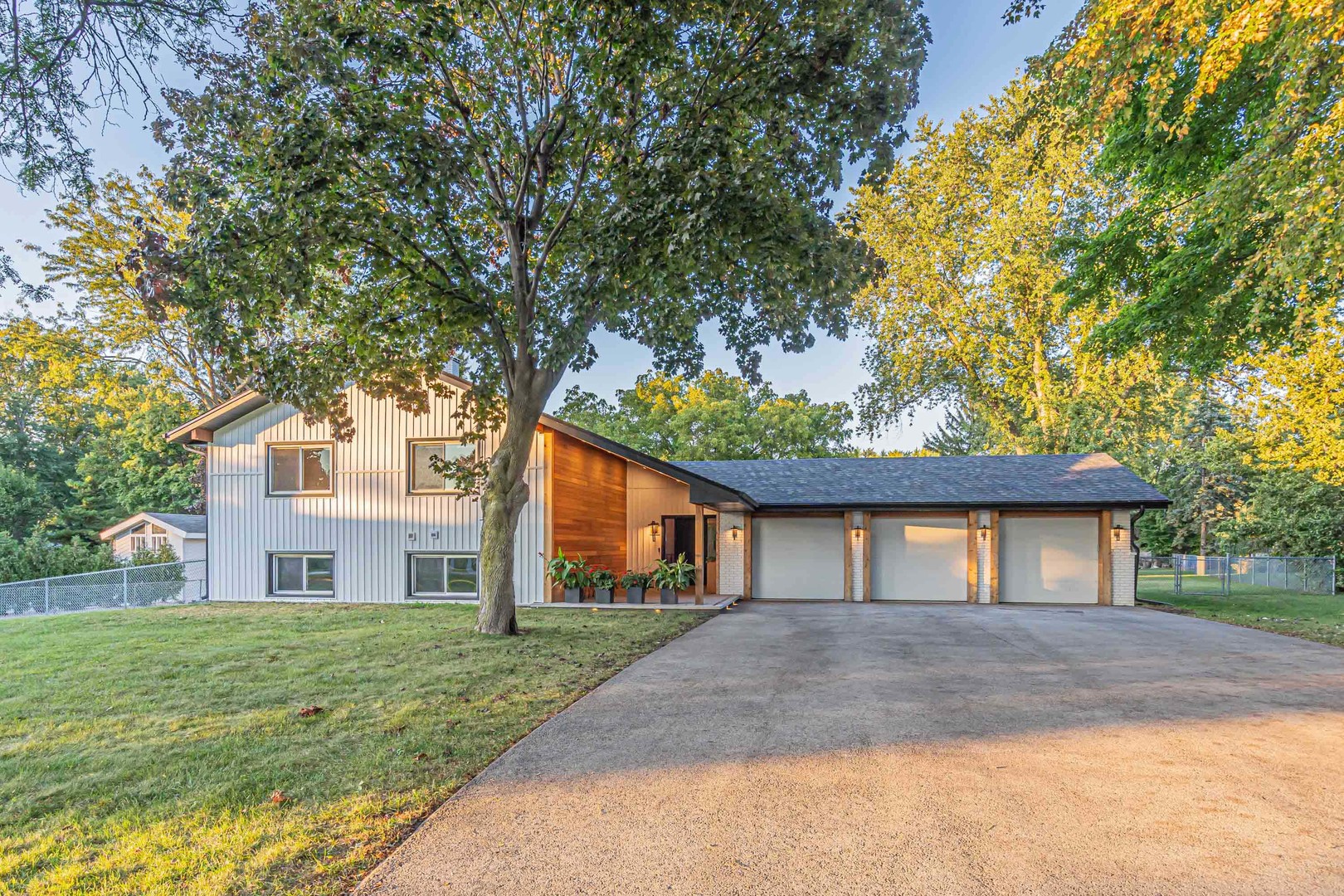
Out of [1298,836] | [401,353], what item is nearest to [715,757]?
[1298,836]

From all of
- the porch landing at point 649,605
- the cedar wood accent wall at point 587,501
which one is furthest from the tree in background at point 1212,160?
the cedar wood accent wall at point 587,501

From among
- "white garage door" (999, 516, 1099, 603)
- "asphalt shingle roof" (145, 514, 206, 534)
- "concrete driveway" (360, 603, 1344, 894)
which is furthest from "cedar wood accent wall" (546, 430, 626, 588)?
"asphalt shingle roof" (145, 514, 206, 534)

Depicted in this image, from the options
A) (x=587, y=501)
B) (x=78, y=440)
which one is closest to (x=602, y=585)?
(x=587, y=501)

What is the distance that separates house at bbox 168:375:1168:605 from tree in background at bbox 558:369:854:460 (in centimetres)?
1223

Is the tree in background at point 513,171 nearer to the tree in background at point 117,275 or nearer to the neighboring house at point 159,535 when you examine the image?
the tree in background at point 117,275

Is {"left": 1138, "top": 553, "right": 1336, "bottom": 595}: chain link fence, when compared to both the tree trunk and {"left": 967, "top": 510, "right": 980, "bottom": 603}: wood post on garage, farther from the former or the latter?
the tree trunk

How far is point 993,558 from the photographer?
50.6 ft

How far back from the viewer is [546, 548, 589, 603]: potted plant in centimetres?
1345

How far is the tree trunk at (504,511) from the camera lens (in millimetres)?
9070

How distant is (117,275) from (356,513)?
12.9 meters

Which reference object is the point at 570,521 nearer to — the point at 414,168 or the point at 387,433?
the point at 387,433

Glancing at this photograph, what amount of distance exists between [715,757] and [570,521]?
1039cm

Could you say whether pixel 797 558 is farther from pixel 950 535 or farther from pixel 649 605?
pixel 649 605

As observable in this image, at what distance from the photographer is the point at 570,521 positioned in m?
14.4
